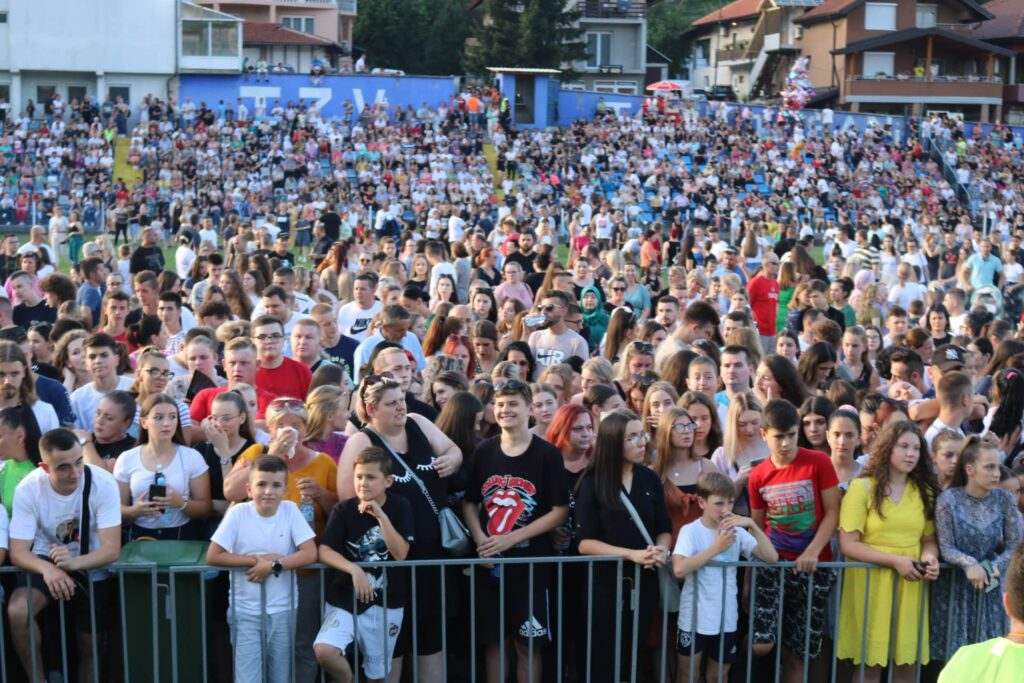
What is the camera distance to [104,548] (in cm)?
568

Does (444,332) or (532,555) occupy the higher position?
(444,332)

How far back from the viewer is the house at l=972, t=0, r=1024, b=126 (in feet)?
186

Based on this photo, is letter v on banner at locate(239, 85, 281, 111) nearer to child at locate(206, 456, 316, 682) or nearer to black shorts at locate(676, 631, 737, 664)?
child at locate(206, 456, 316, 682)

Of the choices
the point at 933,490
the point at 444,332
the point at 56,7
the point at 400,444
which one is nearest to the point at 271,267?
the point at 444,332

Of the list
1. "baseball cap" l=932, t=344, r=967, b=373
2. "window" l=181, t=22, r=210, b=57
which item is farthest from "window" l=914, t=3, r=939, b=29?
"baseball cap" l=932, t=344, r=967, b=373

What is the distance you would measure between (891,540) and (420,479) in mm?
2129

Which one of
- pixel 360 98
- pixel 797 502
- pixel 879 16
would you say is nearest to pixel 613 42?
pixel 879 16

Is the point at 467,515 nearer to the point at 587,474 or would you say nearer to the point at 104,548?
the point at 587,474

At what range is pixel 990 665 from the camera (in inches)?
134

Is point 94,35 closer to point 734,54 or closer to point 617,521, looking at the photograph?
point 734,54

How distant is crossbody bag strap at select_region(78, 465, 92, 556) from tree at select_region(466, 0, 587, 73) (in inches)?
2001

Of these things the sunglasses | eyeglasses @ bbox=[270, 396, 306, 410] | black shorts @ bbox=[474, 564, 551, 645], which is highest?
the sunglasses

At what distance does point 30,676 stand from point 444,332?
13.6ft

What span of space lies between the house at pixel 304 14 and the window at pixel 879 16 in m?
23.0
